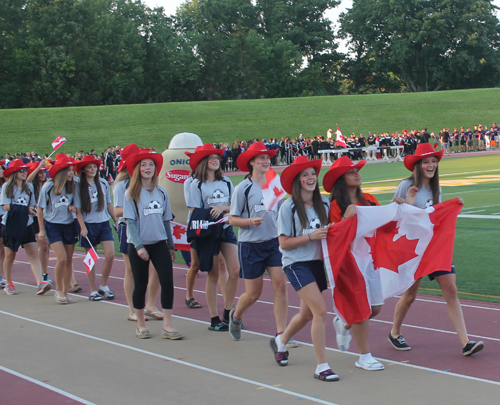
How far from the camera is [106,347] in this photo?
6.84 metres

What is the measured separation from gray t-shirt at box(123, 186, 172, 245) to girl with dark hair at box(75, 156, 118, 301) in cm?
243

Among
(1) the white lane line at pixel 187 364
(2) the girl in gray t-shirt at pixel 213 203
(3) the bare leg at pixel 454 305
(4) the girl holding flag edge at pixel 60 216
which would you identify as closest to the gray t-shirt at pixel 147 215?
(2) the girl in gray t-shirt at pixel 213 203

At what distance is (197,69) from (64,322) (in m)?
79.8

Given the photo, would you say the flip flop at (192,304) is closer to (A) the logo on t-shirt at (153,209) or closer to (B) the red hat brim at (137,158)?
(A) the logo on t-shirt at (153,209)

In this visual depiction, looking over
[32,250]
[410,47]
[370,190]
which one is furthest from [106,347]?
[410,47]

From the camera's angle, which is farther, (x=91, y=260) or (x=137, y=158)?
(x=91, y=260)

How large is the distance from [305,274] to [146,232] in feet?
6.96

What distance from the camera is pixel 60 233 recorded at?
9.45 meters

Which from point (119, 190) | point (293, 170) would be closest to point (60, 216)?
point (119, 190)

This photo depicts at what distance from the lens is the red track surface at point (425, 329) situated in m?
5.75

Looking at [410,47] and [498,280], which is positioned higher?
[410,47]

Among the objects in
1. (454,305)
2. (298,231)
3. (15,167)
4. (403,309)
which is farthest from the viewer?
(15,167)

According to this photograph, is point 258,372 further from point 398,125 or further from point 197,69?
point 197,69

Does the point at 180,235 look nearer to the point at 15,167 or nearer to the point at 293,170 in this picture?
the point at 15,167
